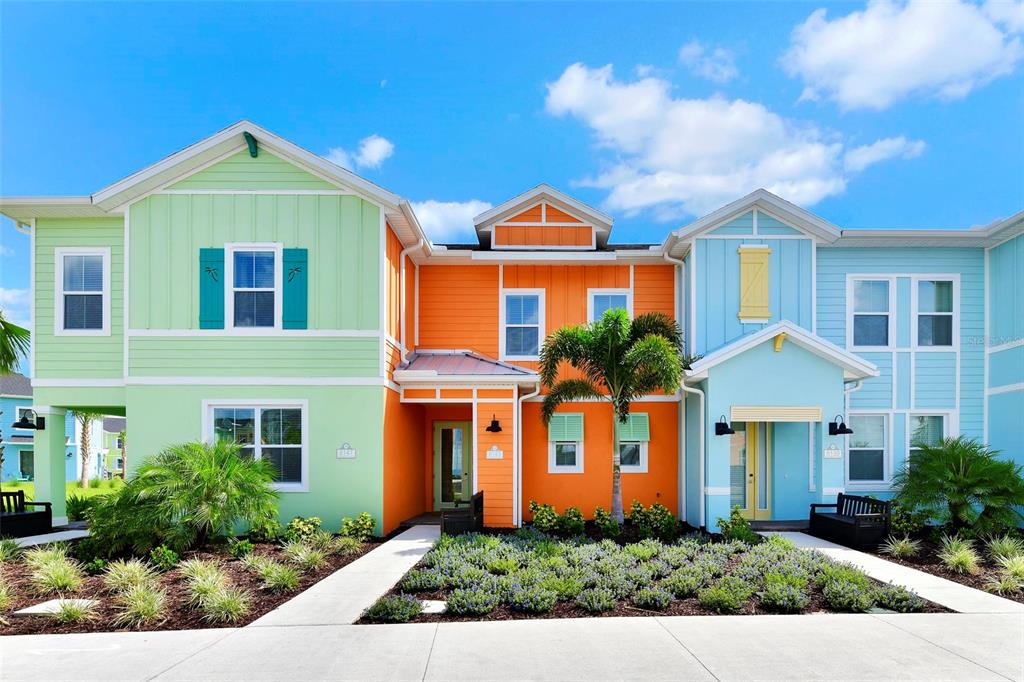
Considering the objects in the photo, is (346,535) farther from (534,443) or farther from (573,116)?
(573,116)

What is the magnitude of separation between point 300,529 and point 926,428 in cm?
1331

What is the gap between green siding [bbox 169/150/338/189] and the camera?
12234 millimetres

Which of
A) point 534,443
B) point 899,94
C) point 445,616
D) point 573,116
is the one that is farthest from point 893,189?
point 445,616

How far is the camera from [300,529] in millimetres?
11242

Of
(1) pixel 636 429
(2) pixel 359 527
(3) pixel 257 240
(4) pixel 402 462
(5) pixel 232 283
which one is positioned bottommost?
(2) pixel 359 527

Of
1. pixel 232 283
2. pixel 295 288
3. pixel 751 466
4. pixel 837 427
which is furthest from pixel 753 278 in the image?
pixel 232 283

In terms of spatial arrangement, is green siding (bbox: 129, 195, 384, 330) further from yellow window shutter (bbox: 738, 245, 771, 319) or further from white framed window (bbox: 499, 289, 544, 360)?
yellow window shutter (bbox: 738, 245, 771, 319)

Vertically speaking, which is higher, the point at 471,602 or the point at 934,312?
the point at 934,312

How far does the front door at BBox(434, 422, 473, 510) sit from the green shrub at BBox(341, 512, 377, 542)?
164 inches

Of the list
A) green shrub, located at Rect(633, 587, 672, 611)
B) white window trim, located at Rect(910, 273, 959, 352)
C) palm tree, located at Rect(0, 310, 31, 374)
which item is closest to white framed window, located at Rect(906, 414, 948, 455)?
white window trim, located at Rect(910, 273, 959, 352)

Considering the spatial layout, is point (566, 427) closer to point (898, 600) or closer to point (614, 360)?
point (614, 360)

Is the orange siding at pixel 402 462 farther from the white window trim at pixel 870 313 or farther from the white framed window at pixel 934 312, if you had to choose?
the white framed window at pixel 934 312

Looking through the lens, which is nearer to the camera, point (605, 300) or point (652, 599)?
point (652, 599)

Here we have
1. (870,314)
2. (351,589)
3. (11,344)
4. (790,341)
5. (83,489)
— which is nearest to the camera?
(351,589)
